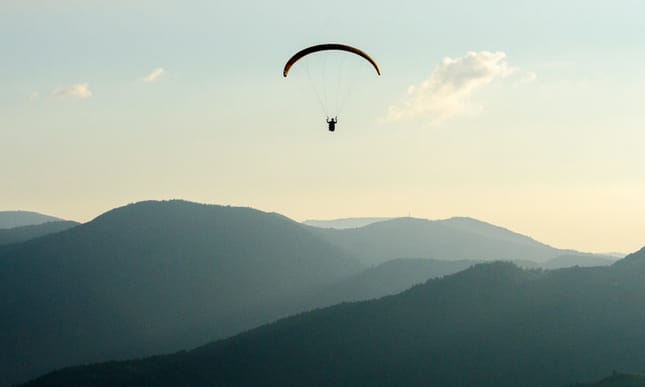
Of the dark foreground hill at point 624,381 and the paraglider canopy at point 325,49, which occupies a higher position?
the paraglider canopy at point 325,49

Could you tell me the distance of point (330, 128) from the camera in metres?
59.8

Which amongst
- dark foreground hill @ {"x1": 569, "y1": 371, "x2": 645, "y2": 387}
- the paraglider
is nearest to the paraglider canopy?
the paraglider

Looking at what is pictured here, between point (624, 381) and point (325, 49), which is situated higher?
point (325, 49)

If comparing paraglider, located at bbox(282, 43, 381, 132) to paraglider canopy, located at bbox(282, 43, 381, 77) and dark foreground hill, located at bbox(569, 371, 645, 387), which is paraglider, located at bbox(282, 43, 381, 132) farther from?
dark foreground hill, located at bbox(569, 371, 645, 387)

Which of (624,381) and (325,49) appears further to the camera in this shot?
(624,381)

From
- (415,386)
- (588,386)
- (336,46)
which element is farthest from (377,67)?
(415,386)

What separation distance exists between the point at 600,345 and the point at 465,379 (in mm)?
41053

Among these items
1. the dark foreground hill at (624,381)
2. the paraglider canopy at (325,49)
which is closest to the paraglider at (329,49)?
the paraglider canopy at (325,49)

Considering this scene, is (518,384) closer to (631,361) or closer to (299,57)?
(631,361)

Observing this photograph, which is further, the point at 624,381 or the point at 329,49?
the point at 624,381

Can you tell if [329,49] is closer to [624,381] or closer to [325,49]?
[325,49]

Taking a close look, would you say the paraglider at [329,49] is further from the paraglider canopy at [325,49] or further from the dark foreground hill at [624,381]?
the dark foreground hill at [624,381]

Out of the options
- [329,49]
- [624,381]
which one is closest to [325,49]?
[329,49]

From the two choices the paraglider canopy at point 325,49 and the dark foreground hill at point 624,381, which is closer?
the paraglider canopy at point 325,49
